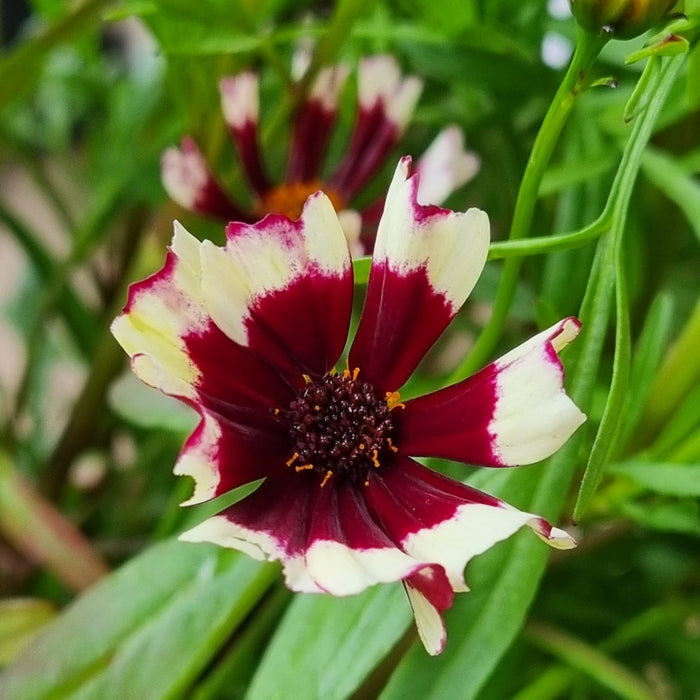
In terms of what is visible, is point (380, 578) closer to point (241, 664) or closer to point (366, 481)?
point (366, 481)

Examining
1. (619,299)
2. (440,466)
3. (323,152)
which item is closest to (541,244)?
(619,299)

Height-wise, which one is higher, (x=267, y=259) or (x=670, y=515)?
(x=267, y=259)

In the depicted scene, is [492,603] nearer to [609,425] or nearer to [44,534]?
[609,425]

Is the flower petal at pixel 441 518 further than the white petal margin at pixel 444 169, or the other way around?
the white petal margin at pixel 444 169

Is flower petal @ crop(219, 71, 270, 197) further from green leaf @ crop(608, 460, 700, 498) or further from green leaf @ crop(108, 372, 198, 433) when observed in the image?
green leaf @ crop(608, 460, 700, 498)

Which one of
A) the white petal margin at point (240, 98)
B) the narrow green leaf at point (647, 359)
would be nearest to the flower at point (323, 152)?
the white petal margin at point (240, 98)

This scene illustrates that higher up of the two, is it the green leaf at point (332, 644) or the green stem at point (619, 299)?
the green stem at point (619, 299)

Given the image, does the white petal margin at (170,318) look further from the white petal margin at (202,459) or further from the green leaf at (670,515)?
the green leaf at (670,515)
